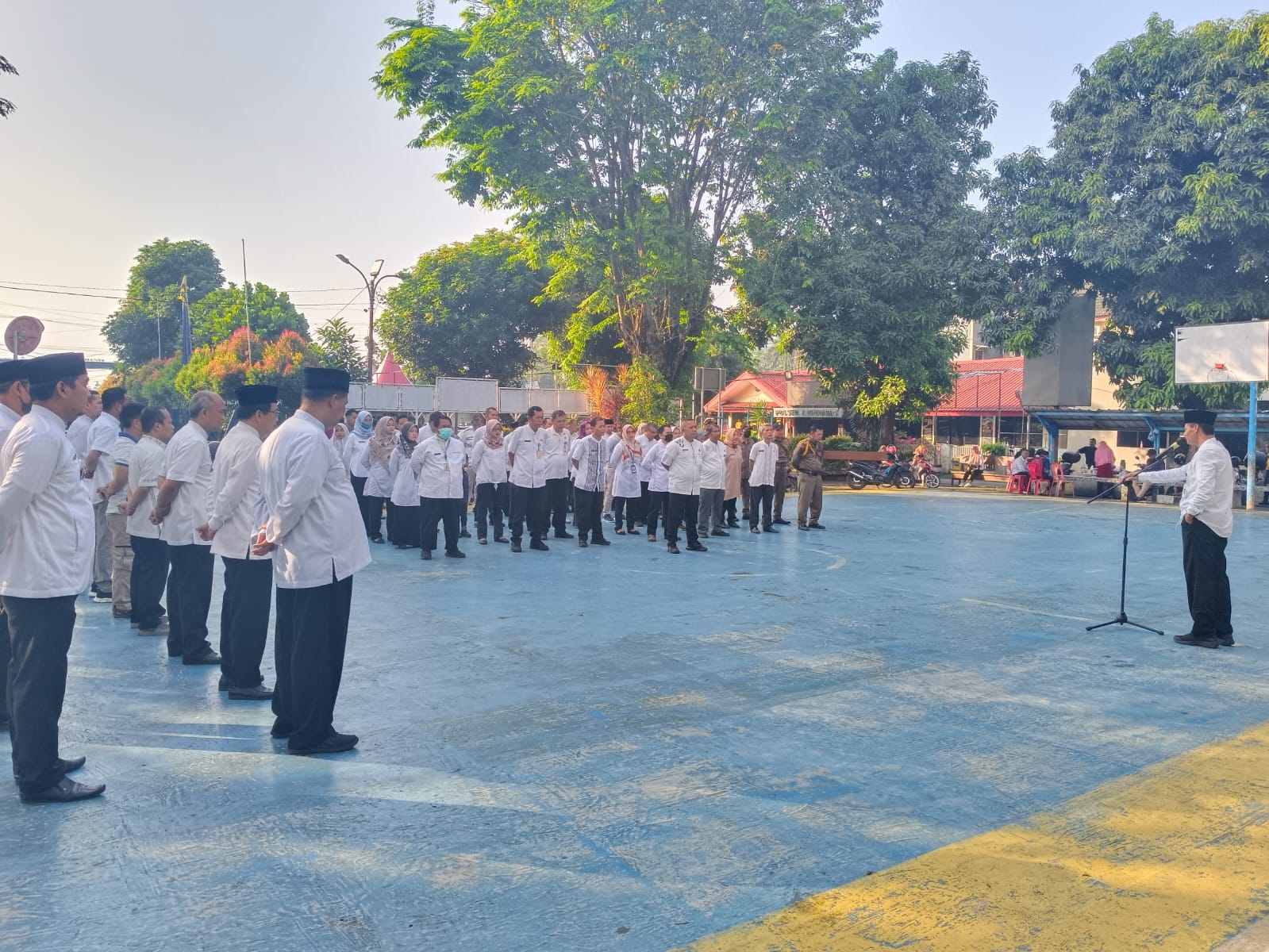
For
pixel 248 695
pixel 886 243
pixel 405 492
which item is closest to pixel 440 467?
pixel 405 492

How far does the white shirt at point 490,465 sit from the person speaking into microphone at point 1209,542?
29.1 feet

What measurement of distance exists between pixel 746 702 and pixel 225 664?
331cm

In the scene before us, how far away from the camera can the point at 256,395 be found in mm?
6559

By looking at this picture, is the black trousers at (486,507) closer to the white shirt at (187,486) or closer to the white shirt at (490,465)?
the white shirt at (490,465)

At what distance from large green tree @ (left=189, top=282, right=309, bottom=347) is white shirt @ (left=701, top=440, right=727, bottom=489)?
45.0 m

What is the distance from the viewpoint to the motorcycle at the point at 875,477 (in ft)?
97.4

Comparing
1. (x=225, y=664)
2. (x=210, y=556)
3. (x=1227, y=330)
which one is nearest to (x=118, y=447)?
(x=210, y=556)

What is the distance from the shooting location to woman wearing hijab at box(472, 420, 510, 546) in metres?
14.8

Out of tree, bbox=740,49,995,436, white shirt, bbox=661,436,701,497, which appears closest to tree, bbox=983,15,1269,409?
tree, bbox=740,49,995,436

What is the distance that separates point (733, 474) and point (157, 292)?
221ft

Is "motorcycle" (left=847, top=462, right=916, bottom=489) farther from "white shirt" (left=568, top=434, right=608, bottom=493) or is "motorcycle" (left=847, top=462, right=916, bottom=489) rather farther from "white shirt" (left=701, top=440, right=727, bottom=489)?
"white shirt" (left=568, top=434, right=608, bottom=493)

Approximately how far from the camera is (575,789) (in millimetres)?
4738

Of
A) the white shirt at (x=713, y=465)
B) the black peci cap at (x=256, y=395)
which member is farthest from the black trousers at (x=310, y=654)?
the white shirt at (x=713, y=465)

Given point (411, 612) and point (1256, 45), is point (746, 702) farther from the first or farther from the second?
point (1256, 45)
